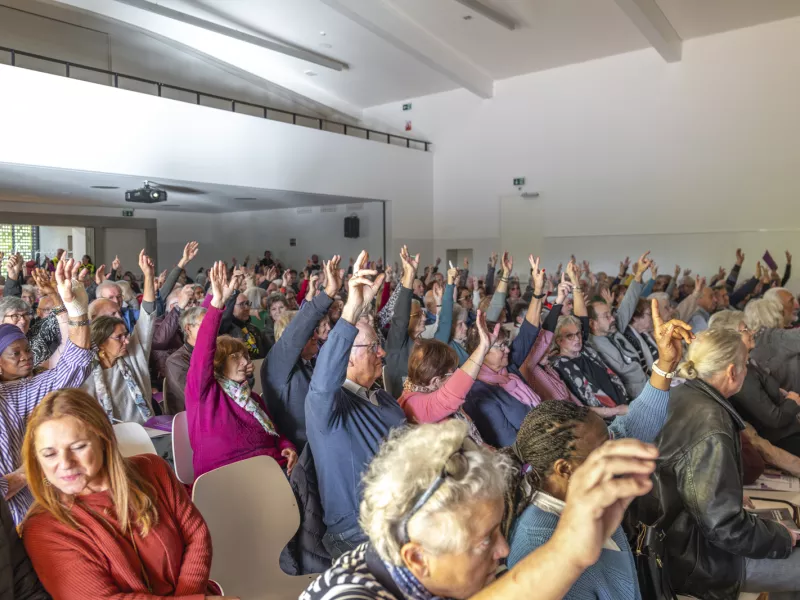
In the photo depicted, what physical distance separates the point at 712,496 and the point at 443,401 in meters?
0.89

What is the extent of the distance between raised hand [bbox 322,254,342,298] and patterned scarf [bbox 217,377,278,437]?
0.57 metres

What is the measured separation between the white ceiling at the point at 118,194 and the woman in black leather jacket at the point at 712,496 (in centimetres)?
761

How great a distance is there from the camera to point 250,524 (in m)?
2.09

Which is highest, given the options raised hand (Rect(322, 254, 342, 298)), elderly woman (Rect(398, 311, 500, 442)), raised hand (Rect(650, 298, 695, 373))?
raised hand (Rect(322, 254, 342, 298))

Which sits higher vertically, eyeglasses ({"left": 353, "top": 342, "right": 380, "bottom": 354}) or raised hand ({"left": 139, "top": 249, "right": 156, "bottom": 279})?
raised hand ({"left": 139, "top": 249, "right": 156, "bottom": 279})

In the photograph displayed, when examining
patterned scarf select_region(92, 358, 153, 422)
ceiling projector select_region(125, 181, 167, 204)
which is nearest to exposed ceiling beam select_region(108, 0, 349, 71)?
ceiling projector select_region(125, 181, 167, 204)

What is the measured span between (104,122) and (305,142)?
3.21 m

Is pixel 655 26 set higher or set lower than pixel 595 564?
higher

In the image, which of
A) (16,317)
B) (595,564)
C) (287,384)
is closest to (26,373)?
(16,317)

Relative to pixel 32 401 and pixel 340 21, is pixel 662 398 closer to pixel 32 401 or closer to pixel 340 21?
pixel 32 401

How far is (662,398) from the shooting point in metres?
1.83

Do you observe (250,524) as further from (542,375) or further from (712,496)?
(542,375)

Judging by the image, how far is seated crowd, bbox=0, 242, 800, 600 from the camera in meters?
1.01

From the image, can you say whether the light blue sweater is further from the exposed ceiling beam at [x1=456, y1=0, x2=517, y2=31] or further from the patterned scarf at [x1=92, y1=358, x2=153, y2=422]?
the exposed ceiling beam at [x1=456, y1=0, x2=517, y2=31]
